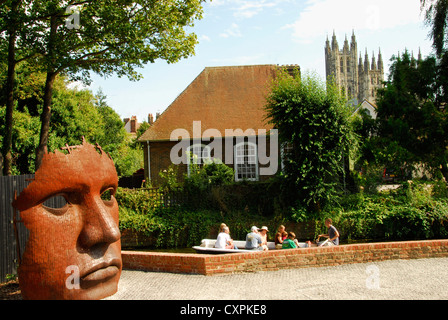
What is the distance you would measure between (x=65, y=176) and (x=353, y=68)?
122608 millimetres

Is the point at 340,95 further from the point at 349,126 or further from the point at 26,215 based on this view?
the point at 26,215

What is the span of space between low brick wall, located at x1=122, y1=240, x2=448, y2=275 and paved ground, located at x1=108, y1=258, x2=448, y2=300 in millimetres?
238

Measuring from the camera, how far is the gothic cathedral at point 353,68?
115938mm

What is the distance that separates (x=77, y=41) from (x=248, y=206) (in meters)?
10.3

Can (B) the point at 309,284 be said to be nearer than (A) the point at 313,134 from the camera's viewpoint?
Yes

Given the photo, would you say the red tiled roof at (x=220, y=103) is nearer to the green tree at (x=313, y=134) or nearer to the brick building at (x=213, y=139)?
the brick building at (x=213, y=139)

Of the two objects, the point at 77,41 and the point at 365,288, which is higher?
the point at 77,41

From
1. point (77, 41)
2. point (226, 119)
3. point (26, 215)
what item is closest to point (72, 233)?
point (26, 215)

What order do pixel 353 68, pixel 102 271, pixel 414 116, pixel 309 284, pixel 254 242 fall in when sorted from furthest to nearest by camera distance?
pixel 353 68 < pixel 414 116 < pixel 254 242 < pixel 309 284 < pixel 102 271

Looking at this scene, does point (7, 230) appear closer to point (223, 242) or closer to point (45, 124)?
point (45, 124)

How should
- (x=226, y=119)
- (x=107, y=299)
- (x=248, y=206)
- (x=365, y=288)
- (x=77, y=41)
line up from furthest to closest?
(x=226, y=119), (x=248, y=206), (x=77, y=41), (x=365, y=288), (x=107, y=299)

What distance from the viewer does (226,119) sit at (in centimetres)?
2527

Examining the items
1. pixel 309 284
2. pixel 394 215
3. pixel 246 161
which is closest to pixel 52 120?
pixel 246 161

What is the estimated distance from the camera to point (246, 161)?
25.1m
